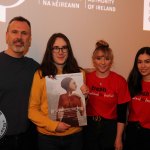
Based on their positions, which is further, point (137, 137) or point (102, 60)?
point (137, 137)

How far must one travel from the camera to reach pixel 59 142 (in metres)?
1.88

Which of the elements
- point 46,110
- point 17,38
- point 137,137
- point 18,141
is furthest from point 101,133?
point 17,38

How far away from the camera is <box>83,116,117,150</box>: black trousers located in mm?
2096

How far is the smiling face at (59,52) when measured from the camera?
1.92 metres

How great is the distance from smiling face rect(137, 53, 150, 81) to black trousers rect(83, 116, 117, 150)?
479mm

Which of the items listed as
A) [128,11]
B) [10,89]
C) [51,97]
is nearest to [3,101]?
[10,89]

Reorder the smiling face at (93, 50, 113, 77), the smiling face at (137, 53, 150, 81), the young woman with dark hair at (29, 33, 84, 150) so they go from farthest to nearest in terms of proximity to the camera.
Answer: the smiling face at (137, 53, 150, 81)
the smiling face at (93, 50, 113, 77)
the young woman with dark hair at (29, 33, 84, 150)

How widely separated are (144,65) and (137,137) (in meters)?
0.60

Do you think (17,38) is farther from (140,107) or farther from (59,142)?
(140,107)

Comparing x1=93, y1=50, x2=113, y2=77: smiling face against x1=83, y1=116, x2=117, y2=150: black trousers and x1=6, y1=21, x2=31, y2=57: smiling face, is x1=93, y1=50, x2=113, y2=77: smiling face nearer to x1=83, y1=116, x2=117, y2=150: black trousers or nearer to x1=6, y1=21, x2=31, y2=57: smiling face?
x1=83, y1=116, x2=117, y2=150: black trousers

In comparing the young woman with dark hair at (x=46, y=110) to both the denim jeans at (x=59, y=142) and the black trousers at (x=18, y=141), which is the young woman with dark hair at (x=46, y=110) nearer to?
the denim jeans at (x=59, y=142)

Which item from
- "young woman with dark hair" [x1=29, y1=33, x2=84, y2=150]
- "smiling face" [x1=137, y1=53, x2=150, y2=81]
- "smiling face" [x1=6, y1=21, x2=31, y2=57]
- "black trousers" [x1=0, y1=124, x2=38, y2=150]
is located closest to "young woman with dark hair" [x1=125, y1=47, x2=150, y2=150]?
"smiling face" [x1=137, y1=53, x2=150, y2=81]

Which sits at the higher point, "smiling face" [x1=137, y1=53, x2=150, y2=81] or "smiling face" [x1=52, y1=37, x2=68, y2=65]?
"smiling face" [x1=52, y1=37, x2=68, y2=65]

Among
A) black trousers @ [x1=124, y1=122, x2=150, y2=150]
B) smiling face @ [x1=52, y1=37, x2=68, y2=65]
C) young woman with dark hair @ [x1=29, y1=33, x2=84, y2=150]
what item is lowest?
black trousers @ [x1=124, y1=122, x2=150, y2=150]
